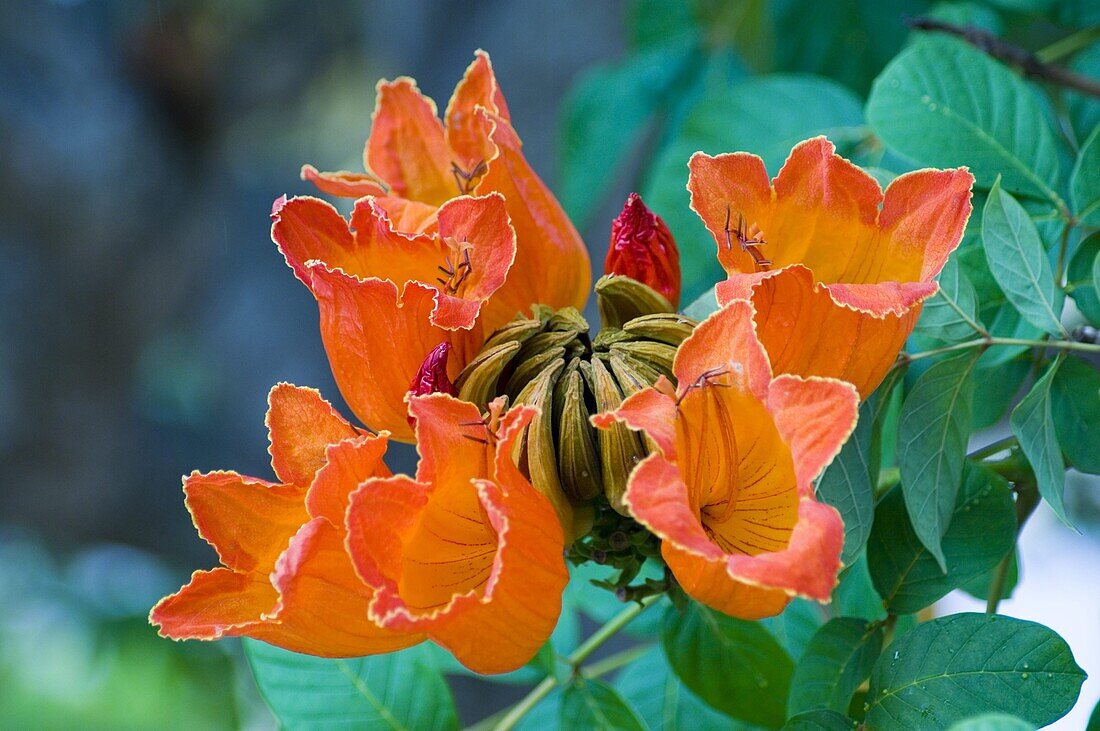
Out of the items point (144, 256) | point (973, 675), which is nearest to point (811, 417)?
point (973, 675)

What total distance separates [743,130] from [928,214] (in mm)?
322

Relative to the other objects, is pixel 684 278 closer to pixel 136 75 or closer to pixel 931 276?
pixel 931 276

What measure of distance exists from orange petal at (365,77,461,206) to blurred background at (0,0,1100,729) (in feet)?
5.89

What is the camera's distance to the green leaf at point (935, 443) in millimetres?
479

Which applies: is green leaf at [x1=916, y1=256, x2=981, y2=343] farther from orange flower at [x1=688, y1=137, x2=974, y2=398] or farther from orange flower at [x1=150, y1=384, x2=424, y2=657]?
orange flower at [x1=150, y1=384, x2=424, y2=657]

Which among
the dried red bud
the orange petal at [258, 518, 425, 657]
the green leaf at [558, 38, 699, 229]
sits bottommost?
the orange petal at [258, 518, 425, 657]

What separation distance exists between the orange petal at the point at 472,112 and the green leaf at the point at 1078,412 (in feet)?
1.01

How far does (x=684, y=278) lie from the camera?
2.45ft

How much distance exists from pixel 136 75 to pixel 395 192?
247 cm

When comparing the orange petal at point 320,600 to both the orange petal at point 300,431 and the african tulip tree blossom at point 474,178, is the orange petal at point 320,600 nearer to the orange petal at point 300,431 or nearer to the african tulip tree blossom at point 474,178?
the orange petal at point 300,431

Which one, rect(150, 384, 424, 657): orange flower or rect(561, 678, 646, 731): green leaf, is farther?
rect(561, 678, 646, 731): green leaf

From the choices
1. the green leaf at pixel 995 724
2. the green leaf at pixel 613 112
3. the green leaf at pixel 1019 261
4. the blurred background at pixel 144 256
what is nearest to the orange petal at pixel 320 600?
the green leaf at pixel 995 724

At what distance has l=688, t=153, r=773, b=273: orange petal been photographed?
461 mm

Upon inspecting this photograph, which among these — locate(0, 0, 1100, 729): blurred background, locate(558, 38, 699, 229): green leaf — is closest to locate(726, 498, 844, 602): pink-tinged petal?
locate(558, 38, 699, 229): green leaf
